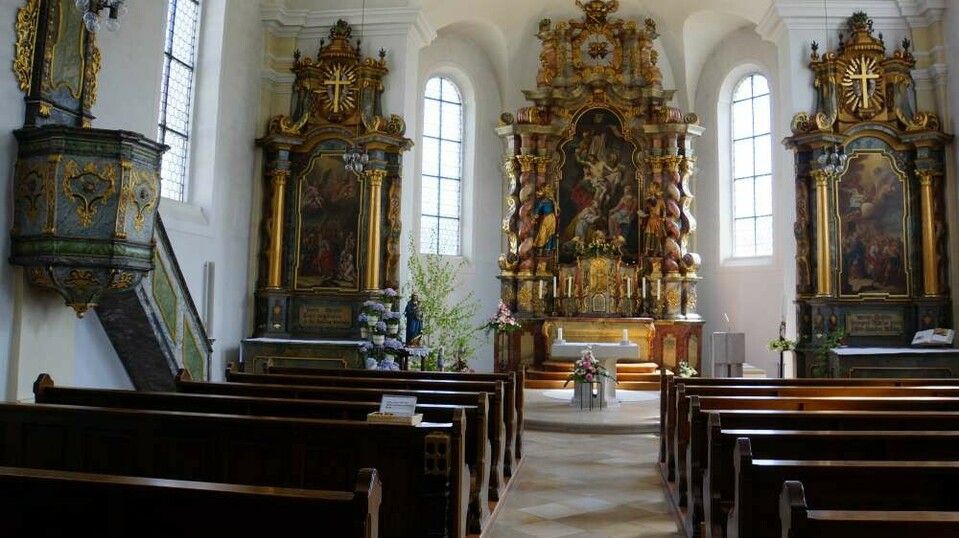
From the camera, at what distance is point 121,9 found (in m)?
6.32

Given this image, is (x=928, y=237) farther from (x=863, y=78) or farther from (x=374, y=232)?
(x=374, y=232)

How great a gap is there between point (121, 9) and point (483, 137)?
458 inches

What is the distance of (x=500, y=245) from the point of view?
17.3 meters

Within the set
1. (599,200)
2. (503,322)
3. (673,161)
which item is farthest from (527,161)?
(503,322)

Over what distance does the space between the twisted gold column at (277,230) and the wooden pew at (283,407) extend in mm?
7819

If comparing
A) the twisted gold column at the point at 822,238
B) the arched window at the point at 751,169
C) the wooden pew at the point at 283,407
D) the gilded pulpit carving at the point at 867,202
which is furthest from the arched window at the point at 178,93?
the arched window at the point at 751,169

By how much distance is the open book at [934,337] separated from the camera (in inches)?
444

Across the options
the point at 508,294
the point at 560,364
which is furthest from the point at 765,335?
the point at 508,294

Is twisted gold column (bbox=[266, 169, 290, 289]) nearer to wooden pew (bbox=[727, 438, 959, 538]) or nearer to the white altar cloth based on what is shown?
the white altar cloth

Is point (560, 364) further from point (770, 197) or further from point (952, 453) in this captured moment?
point (952, 453)

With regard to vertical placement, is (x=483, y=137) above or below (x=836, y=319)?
above

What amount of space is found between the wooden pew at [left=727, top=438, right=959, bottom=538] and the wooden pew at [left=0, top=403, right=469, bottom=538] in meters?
1.43

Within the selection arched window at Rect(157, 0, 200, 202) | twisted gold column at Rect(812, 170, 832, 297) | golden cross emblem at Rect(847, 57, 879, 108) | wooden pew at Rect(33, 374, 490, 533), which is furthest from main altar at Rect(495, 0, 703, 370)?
wooden pew at Rect(33, 374, 490, 533)

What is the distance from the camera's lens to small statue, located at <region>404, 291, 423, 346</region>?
11.8 m
